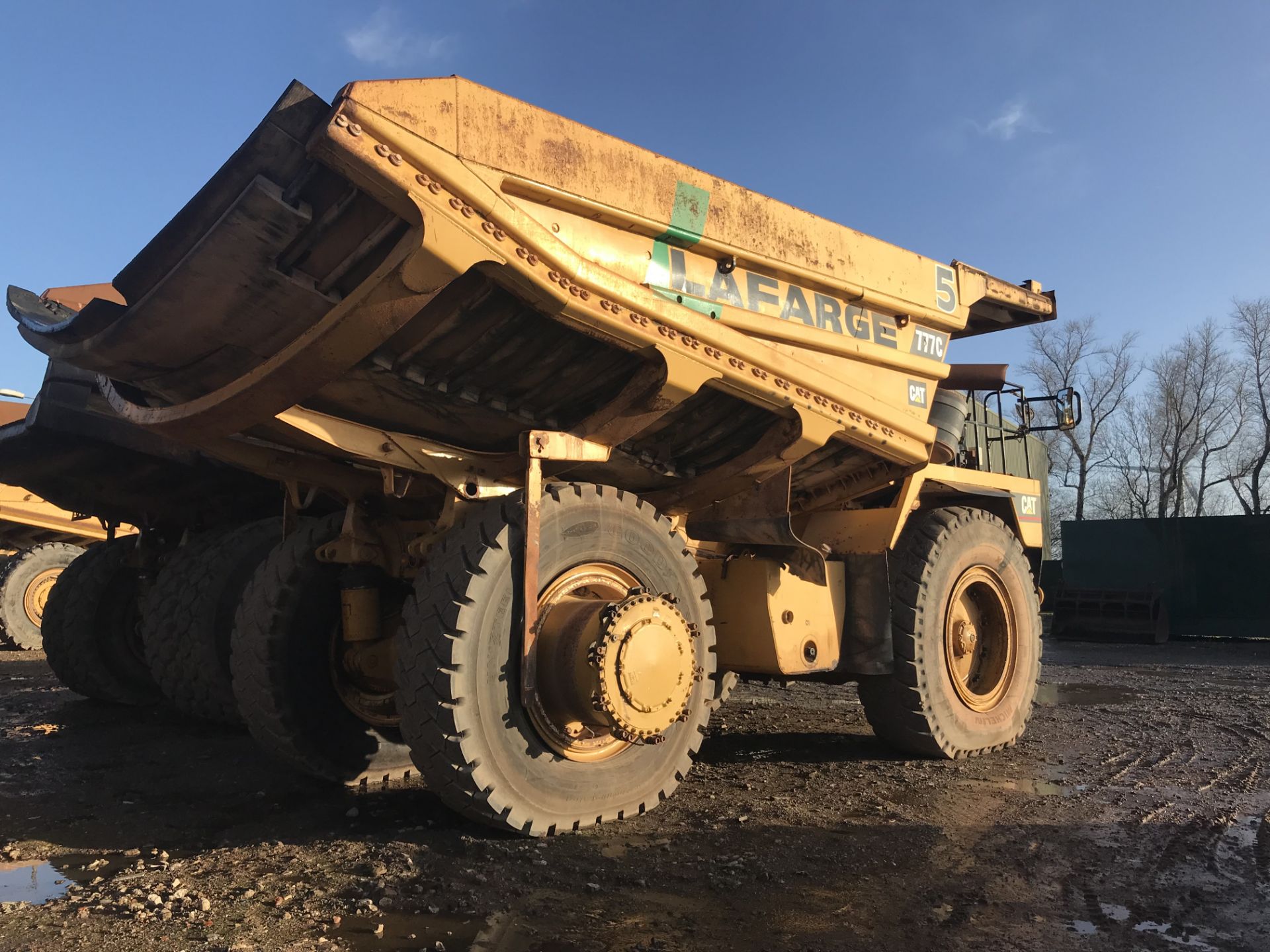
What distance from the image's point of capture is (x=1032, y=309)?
5.89m

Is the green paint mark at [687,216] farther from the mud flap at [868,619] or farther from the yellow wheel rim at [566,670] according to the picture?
Result: the mud flap at [868,619]

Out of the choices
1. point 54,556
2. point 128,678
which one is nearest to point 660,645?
point 128,678

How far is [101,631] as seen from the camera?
718cm

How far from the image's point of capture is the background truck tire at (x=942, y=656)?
5.00 m

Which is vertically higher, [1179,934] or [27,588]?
[27,588]

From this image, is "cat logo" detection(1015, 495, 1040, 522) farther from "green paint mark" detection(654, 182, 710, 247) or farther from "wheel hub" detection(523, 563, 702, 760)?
"wheel hub" detection(523, 563, 702, 760)

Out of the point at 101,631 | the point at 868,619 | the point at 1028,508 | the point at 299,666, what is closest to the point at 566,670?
the point at 299,666

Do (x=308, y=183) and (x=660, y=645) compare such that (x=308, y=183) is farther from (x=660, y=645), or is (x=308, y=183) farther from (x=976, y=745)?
(x=976, y=745)

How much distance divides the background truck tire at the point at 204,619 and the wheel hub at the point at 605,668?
2871 mm

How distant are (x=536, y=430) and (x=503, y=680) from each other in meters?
0.99

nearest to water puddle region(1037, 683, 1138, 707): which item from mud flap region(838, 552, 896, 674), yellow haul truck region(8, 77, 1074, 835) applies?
yellow haul truck region(8, 77, 1074, 835)

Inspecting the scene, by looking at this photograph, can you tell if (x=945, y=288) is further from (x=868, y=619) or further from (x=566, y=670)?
Answer: (x=566, y=670)

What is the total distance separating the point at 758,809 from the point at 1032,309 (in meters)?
3.68

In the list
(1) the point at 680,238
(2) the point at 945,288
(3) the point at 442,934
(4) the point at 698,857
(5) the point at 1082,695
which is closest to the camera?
(3) the point at 442,934
